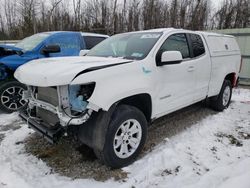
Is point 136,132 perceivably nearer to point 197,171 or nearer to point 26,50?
→ point 197,171

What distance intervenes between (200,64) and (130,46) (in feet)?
4.94

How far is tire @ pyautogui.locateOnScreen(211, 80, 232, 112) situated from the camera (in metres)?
5.36

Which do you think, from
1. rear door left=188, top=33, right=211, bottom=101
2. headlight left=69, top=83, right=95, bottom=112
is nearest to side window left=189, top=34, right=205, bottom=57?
rear door left=188, top=33, right=211, bottom=101

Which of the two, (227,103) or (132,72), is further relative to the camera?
(227,103)

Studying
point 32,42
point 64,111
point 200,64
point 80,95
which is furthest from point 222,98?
point 32,42

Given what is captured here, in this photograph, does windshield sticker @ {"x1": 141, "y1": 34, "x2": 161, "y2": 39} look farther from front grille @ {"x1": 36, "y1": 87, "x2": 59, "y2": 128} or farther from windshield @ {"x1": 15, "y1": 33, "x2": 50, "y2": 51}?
windshield @ {"x1": 15, "y1": 33, "x2": 50, "y2": 51}

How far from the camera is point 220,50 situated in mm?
4992

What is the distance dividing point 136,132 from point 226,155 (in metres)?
1.44

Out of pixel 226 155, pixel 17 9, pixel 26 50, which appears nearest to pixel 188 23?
pixel 26 50

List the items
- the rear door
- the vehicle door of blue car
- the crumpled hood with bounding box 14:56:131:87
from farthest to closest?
the vehicle door of blue car
the rear door
the crumpled hood with bounding box 14:56:131:87

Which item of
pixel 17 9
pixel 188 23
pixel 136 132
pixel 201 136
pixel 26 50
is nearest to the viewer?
pixel 136 132

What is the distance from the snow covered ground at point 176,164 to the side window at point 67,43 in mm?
2421

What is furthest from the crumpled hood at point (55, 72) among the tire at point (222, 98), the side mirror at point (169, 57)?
the tire at point (222, 98)

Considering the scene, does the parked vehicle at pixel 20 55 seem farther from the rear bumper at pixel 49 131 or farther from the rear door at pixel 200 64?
the rear door at pixel 200 64
